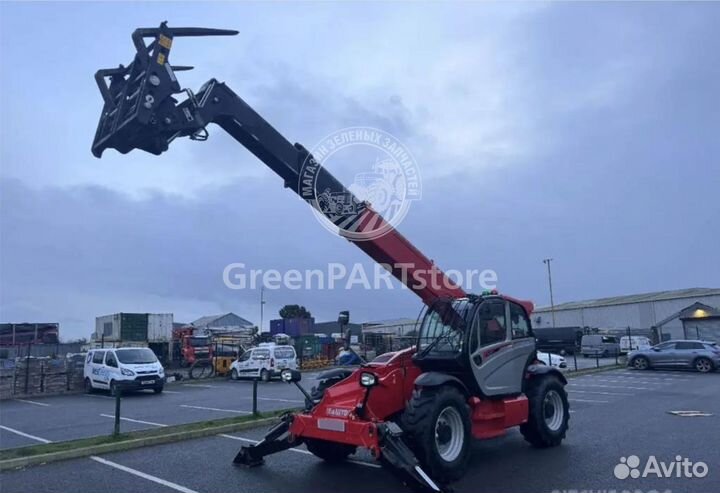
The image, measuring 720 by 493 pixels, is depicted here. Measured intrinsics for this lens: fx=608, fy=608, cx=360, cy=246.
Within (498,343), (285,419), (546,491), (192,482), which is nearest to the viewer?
A: (546,491)

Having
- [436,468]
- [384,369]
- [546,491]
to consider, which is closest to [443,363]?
[384,369]

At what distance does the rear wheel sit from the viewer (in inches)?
1069

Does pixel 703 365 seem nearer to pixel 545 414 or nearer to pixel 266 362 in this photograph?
pixel 266 362

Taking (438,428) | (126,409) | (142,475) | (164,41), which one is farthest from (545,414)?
(126,409)

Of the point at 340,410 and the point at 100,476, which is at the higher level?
the point at 340,410

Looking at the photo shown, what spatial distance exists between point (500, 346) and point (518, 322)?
2.62ft

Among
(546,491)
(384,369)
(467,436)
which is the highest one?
(384,369)

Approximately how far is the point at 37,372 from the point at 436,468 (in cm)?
2104

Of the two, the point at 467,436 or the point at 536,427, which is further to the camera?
the point at 536,427

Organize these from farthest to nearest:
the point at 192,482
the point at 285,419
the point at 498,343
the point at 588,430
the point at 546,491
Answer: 1. the point at 588,430
2. the point at 498,343
3. the point at 285,419
4. the point at 192,482
5. the point at 546,491

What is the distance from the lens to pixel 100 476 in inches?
324

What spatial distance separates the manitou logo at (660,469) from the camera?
7758 mm

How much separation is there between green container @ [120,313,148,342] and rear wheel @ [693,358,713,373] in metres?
28.6

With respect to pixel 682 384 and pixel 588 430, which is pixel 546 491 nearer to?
pixel 588 430
